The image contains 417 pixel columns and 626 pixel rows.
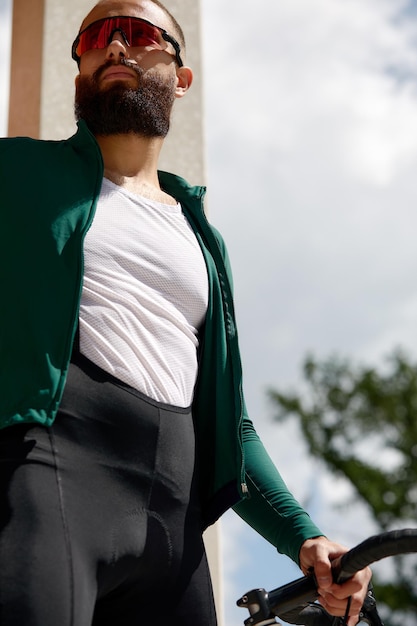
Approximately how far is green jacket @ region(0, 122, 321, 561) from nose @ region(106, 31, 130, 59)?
17 centimetres

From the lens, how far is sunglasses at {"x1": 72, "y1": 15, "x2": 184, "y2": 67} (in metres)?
2.07

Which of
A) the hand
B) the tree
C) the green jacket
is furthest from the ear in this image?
the tree

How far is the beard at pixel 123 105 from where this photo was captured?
2014 millimetres

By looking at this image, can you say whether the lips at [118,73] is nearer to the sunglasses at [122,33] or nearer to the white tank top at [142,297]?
the sunglasses at [122,33]

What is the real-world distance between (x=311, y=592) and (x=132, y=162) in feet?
3.11

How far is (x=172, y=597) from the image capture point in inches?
64.9

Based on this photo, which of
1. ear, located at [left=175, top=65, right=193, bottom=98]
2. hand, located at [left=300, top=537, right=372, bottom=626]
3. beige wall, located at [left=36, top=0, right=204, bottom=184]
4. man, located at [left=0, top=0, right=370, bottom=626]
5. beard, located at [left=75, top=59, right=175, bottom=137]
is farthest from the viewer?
beige wall, located at [left=36, top=0, right=204, bottom=184]

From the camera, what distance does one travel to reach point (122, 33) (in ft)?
6.77

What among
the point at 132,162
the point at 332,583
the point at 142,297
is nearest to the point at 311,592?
the point at 332,583

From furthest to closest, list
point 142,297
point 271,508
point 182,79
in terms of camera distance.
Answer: point 182,79, point 271,508, point 142,297

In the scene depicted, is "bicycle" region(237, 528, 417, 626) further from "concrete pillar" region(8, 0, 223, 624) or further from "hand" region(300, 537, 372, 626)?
"concrete pillar" region(8, 0, 223, 624)

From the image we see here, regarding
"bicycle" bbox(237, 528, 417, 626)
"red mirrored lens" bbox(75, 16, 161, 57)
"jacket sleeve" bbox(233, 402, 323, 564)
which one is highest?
"red mirrored lens" bbox(75, 16, 161, 57)

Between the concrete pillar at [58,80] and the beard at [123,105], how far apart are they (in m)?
0.74

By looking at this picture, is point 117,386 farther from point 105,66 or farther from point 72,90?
point 72,90
